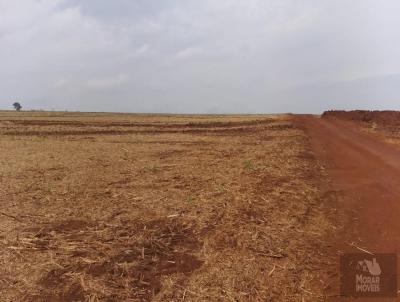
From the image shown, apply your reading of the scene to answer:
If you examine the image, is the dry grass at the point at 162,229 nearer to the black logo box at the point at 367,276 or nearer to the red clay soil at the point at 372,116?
the black logo box at the point at 367,276

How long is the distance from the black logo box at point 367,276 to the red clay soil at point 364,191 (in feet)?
0.66

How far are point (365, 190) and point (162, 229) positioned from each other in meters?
4.40

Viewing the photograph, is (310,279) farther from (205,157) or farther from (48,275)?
(205,157)

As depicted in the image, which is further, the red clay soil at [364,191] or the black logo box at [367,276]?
the red clay soil at [364,191]

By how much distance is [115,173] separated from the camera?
34.0ft

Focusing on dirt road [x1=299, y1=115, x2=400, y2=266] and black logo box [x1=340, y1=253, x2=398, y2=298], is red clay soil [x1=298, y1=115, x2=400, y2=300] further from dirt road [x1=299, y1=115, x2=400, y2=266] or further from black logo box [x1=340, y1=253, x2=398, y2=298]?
black logo box [x1=340, y1=253, x2=398, y2=298]

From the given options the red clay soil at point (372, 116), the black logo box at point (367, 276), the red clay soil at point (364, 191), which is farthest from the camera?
the red clay soil at point (372, 116)

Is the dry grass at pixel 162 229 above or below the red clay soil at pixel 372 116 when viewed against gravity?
below

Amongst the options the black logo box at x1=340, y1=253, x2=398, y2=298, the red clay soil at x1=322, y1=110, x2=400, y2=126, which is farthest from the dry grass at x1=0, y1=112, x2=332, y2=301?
the red clay soil at x1=322, y1=110, x2=400, y2=126

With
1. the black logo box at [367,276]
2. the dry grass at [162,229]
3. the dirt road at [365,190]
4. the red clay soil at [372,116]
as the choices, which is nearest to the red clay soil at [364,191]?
the dirt road at [365,190]

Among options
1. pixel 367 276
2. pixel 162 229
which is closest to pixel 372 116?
pixel 162 229

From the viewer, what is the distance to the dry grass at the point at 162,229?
15.5ft

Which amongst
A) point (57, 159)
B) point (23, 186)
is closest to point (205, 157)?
point (57, 159)

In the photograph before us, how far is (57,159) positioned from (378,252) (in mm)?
9377
